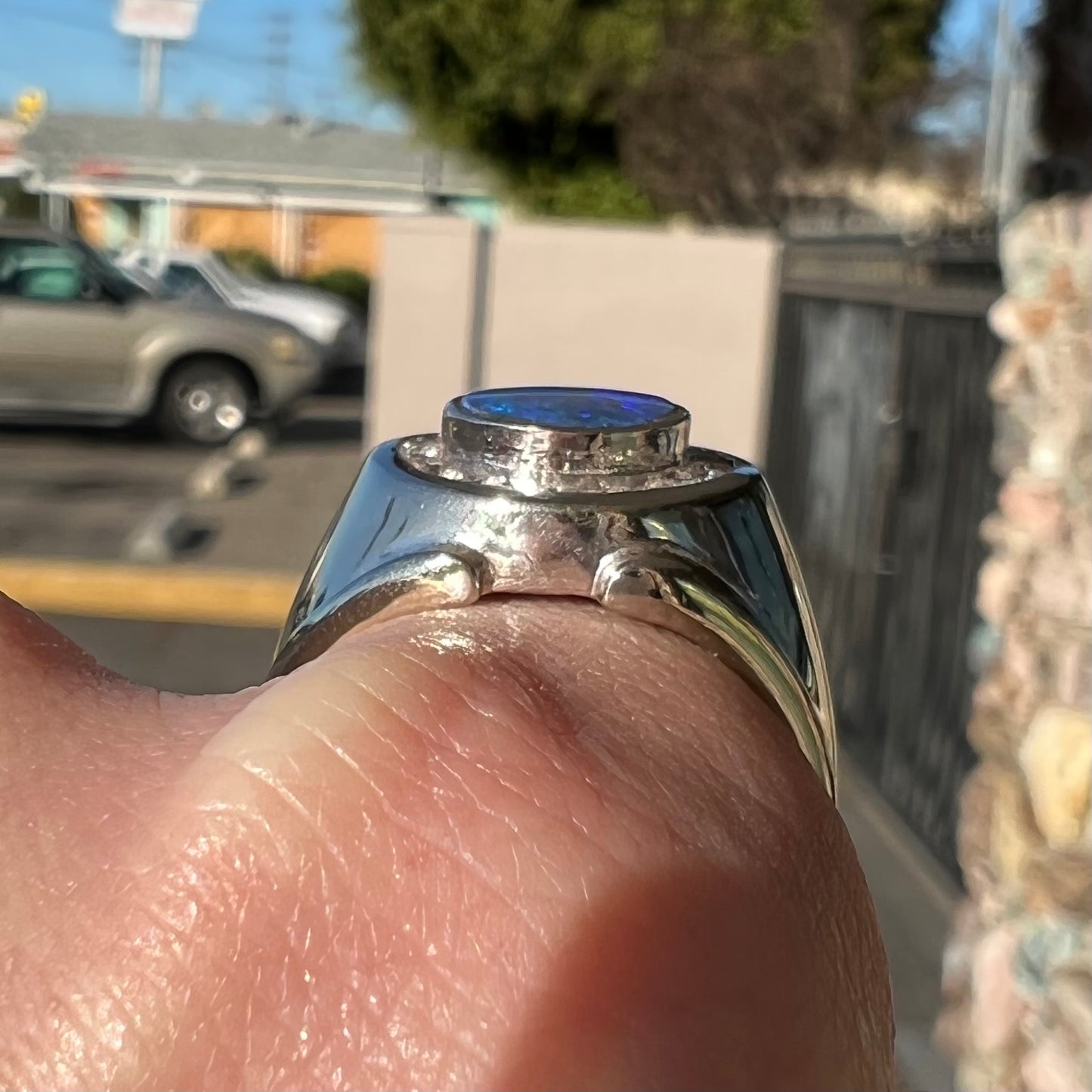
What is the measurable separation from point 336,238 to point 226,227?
2537 millimetres

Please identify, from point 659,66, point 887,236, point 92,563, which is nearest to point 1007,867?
point 887,236

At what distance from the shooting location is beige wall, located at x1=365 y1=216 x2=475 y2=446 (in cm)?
668

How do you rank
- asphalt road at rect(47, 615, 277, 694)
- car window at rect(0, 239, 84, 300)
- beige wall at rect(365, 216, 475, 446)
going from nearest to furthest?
asphalt road at rect(47, 615, 277, 694) < beige wall at rect(365, 216, 475, 446) < car window at rect(0, 239, 84, 300)

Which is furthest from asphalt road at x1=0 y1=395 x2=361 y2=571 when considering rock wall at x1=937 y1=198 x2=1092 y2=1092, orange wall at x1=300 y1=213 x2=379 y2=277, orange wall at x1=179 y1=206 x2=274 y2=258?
orange wall at x1=179 y1=206 x2=274 y2=258

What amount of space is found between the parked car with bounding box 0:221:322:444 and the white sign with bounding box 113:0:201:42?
34.9ft

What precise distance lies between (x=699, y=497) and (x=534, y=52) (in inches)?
579

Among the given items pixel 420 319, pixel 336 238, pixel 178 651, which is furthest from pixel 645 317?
pixel 336 238

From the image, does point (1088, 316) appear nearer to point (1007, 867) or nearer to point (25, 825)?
point (1007, 867)

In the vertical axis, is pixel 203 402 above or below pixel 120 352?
below

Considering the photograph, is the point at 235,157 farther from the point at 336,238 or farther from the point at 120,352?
the point at 120,352

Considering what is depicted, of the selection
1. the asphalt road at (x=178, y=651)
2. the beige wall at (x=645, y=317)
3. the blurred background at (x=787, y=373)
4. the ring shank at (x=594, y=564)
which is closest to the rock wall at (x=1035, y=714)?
the blurred background at (x=787, y=373)

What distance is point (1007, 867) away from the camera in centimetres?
320

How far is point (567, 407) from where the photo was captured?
2.98ft

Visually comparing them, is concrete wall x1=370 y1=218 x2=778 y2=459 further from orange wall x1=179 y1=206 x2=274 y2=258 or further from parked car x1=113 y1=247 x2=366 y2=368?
orange wall x1=179 y1=206 x2=274 y2=258
